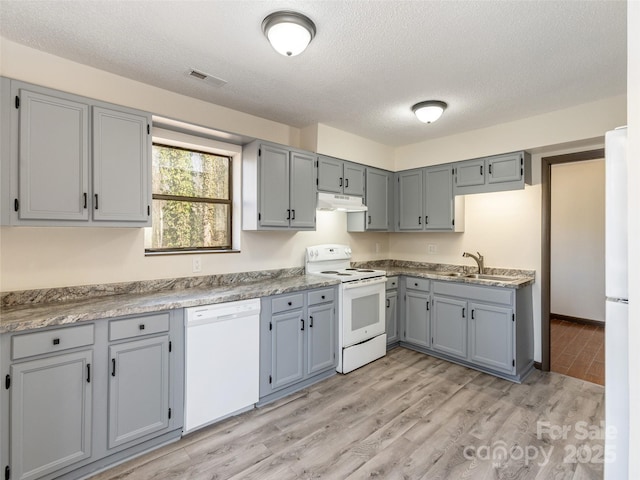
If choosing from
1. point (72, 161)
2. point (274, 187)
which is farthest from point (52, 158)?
point (274, 187)

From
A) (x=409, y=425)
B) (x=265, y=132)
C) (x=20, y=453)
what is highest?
(x=265, y=132)

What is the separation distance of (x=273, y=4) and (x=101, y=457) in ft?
8.94

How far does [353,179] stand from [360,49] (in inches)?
70.5

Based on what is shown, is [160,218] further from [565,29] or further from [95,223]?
[565,29]

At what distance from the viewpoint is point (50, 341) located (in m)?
1.75

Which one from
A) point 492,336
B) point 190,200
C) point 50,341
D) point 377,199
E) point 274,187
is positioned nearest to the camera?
point 50,341

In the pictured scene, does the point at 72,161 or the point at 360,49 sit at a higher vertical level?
the point at 360,49

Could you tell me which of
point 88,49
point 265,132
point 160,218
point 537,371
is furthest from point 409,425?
point 88,49

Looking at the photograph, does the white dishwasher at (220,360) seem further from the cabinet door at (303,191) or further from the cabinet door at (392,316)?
the cabinet door at (392,316)

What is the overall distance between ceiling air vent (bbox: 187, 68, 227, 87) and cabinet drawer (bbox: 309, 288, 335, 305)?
1913 millimetres

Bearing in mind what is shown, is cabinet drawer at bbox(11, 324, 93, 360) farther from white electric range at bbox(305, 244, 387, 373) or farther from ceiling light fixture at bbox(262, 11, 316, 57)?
white electric range at bbox(305, 244, 387, 373)

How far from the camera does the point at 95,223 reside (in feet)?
6.94

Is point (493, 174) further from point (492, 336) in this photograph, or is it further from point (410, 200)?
point (492, 336)

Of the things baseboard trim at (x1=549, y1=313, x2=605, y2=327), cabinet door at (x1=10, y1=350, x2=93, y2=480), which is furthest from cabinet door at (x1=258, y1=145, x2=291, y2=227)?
baseboard trim at (x1=549, y1=313, x2=605, y2=327)
